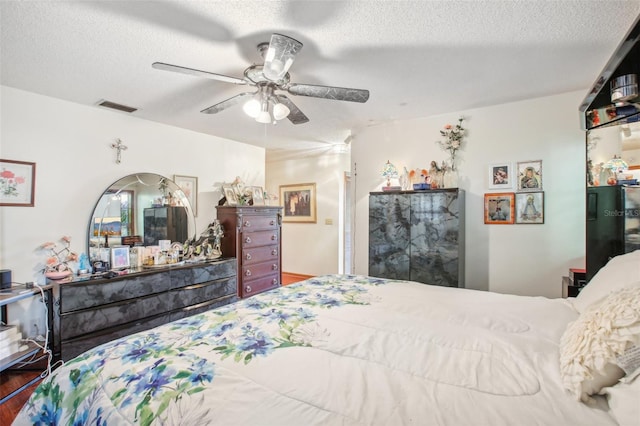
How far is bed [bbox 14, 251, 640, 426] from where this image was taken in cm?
81

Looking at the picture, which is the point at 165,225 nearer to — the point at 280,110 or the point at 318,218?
the point at 280,110

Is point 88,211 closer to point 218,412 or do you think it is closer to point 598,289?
point 218,412

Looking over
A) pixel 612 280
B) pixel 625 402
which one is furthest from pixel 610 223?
pixel 625 402

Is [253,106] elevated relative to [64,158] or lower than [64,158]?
elevated

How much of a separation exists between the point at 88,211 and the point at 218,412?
3166mm

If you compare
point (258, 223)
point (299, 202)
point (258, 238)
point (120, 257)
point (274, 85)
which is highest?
point (274, 85)

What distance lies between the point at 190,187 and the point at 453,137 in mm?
3407

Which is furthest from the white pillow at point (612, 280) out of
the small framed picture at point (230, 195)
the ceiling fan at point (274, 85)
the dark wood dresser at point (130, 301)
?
the small framed picture at point (230, 195)

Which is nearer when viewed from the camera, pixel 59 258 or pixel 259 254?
pixel 59 258

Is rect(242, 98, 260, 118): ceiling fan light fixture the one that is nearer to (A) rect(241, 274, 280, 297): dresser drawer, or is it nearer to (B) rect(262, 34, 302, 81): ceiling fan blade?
(B) rect(262, 34, 302, 81): ceiling fan blade

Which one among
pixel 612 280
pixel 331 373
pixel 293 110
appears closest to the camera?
pixel 331 373

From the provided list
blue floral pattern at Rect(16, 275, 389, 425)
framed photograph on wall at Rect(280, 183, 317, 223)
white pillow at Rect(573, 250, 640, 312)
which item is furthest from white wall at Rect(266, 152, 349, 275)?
white pillow at Rect(573, 250, 640, 312)

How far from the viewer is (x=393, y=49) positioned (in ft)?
6.70

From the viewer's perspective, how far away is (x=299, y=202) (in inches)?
241
